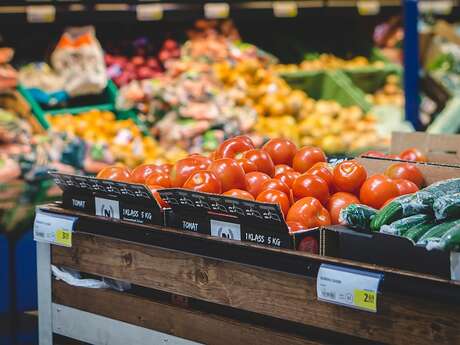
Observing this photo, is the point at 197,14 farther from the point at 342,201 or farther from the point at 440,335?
the point at 440,335

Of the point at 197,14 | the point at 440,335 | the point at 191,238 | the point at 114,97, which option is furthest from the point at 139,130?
the point at 440,335

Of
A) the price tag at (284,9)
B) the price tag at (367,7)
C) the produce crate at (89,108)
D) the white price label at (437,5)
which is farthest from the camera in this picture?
Result: the white price label at (437,5)

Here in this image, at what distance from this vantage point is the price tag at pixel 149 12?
213 inches

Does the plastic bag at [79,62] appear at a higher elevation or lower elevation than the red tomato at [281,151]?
higher

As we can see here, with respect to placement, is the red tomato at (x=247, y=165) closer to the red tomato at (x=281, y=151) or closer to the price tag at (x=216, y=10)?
the red tomato at (x=281, y=151)

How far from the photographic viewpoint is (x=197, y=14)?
18.6 ft

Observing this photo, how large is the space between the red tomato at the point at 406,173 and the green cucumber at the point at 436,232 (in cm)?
56

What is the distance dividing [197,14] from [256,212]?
3.96m

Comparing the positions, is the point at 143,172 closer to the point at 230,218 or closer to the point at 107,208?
the point at 107,208

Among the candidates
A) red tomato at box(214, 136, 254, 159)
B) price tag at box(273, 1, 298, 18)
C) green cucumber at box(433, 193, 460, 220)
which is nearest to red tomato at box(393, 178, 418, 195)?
green cucumber at box(433, 193, 460, 220)

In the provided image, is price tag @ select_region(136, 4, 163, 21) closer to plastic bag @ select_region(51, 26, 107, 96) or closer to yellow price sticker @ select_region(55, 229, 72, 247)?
plastic bag @ select_region(51, 26, 107, 96)

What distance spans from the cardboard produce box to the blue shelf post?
12.1ft

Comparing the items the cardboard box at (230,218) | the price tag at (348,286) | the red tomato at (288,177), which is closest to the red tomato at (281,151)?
the red tomato at (288,177)

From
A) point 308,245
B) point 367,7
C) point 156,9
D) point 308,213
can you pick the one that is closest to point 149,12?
point 156,9
